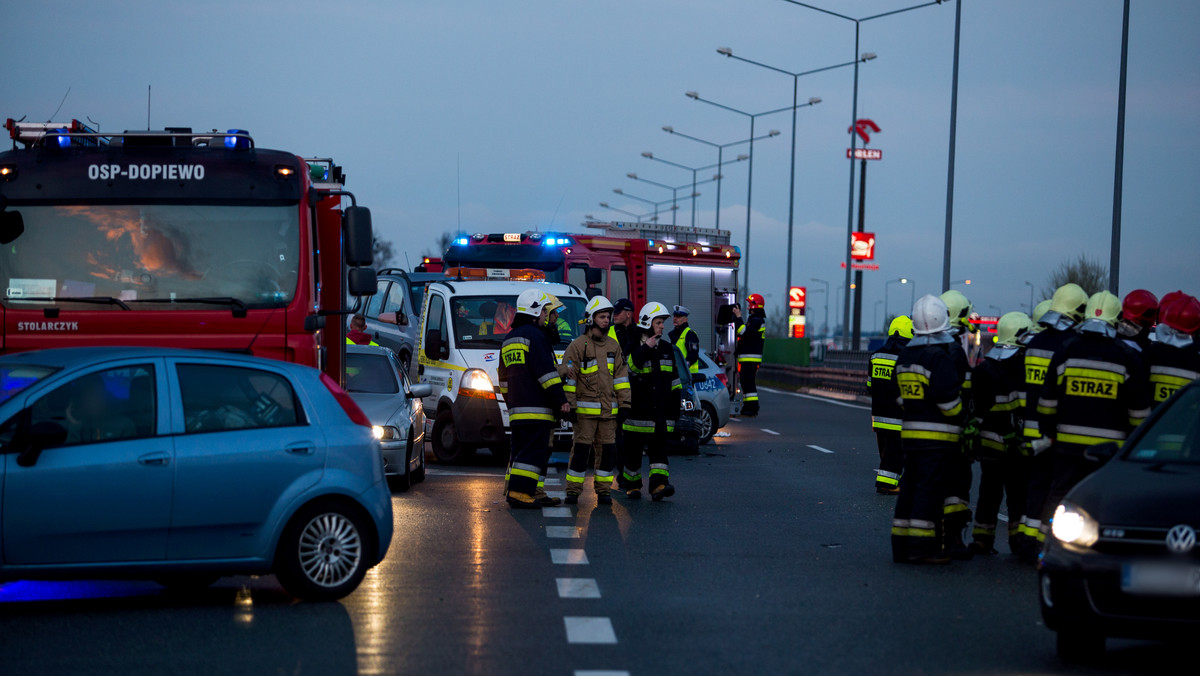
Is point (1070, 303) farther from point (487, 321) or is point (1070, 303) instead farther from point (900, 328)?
point (487, 321)

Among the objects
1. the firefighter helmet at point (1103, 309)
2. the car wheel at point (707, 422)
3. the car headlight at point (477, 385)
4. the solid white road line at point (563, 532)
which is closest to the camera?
the firefighter helmet at point (1103, 309)

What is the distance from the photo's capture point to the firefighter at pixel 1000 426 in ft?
36.0

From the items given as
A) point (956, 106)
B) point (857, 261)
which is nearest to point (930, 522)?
point (956, 106)

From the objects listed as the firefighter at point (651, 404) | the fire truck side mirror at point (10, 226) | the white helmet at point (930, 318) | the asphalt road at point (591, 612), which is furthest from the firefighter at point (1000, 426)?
the fire truck side mirror at point (10, 226)

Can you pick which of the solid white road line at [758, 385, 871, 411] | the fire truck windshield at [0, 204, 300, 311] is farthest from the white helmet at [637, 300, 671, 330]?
the solid white road line at [758, 385, 871, 411]

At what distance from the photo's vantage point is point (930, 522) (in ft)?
34.0

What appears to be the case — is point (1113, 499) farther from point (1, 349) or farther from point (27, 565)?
point (1, 349)

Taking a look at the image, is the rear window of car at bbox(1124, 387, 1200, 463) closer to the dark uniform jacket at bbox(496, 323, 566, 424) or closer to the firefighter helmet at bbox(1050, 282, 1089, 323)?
the firefighter helmet at bbox(1050, 282, 1089, 323)

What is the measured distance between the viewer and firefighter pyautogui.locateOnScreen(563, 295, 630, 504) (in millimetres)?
13719

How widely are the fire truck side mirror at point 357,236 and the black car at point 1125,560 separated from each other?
5431 millimetres

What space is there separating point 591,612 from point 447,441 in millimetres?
10088

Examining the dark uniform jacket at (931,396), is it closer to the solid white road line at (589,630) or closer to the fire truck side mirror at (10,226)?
the solid white road line at (589,630)

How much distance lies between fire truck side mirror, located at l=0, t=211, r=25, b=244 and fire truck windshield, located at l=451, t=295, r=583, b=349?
26.1 feet

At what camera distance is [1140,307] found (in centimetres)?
1070
